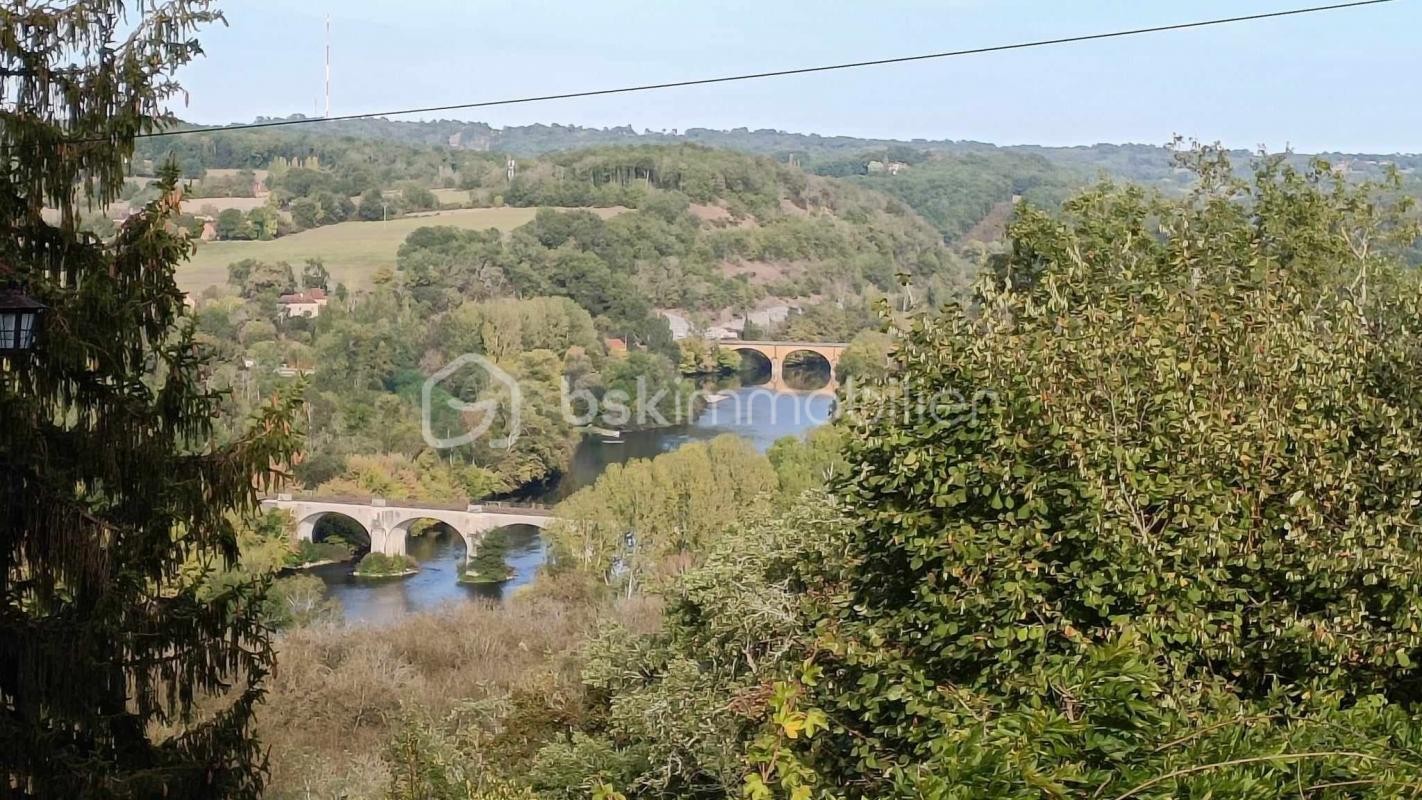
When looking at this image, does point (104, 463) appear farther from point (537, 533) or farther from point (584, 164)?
point (584, 164)

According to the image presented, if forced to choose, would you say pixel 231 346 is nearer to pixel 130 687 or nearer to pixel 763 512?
pixel 763 512

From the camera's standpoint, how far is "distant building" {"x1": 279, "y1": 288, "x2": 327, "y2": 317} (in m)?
63.6

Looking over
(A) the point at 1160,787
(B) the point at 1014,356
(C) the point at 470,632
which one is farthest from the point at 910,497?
(C) the point at 470,632

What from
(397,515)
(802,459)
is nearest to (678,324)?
(397,515)

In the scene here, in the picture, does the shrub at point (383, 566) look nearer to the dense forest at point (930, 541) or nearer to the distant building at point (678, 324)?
the dense forest at point (930, 541)

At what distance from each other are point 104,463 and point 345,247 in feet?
252

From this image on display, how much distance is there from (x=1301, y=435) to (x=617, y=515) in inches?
956

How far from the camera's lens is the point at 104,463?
5328 millimetres

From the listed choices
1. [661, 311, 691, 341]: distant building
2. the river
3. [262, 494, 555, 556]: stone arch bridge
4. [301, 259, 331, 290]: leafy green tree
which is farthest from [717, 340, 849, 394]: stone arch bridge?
[262, 494, 555, 556]: stone arch bridge

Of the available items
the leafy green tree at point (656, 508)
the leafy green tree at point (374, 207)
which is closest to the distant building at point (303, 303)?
the leafy green tree at point (374, 207)

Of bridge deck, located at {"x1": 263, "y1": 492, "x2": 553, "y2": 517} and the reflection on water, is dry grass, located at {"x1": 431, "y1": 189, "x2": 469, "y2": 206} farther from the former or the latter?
the reflection on water

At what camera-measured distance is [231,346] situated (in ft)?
176

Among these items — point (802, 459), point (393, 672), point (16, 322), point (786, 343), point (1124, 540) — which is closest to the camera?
point (16, 322)

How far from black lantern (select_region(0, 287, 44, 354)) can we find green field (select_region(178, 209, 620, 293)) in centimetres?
6343
